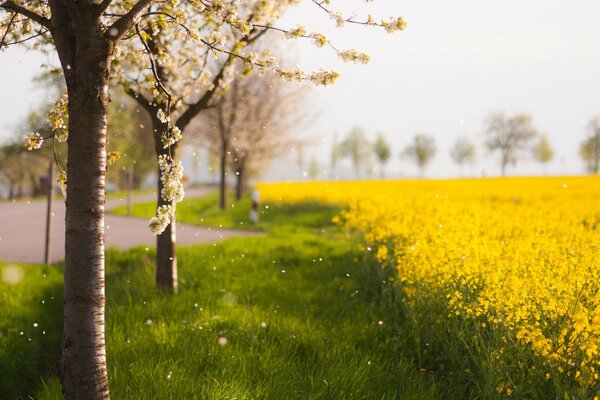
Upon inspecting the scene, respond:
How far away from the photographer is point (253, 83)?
23.7 meters

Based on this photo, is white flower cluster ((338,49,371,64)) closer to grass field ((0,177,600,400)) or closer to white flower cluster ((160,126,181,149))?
white flower cluster ((160,126,181,149))

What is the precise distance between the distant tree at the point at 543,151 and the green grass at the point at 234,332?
223 ft

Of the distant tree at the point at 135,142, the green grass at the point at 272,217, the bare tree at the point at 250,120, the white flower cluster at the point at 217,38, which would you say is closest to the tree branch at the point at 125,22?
the white flower cluster at the point at 217,38

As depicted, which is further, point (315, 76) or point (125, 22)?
point (315, 76)

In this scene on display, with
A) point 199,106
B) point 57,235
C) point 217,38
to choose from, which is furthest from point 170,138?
point 57,235

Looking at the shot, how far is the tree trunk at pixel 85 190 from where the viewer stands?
3623 mm

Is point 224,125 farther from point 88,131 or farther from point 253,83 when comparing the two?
point 88,131

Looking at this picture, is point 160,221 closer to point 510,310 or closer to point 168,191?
point 168,191

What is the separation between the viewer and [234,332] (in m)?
5.87

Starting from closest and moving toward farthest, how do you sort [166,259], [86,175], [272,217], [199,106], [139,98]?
[86,175], [139,98], [199,106], [166,259], [272,217]

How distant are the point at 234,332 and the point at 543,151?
76.6 m

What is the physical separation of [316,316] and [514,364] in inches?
118

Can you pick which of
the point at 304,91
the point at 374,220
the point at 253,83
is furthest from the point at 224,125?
the point at 374,220

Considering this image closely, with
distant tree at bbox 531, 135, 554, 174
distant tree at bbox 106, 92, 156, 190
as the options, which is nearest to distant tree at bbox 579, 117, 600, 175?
distant tree at bbox 531, 135, 554, 174
